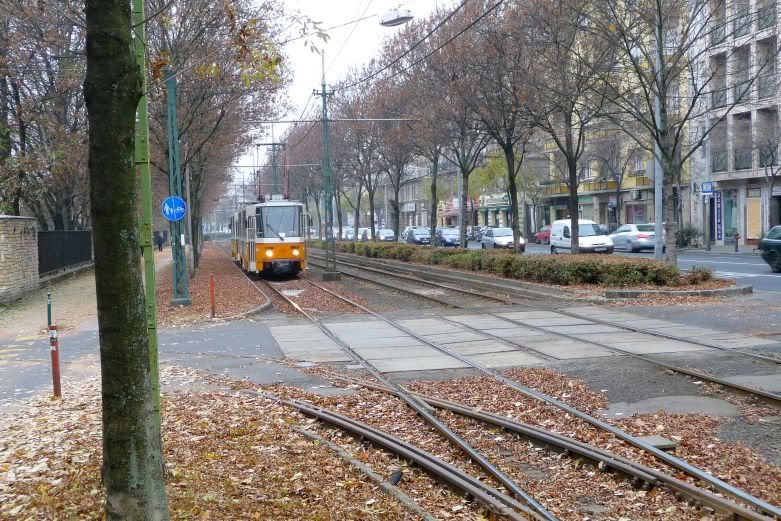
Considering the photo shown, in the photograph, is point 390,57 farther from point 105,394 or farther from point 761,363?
point 105,394

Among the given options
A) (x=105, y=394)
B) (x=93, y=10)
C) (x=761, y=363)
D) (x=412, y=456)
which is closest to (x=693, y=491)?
(x=412, y=456)

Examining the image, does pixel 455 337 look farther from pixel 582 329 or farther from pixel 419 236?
pixel 419 236

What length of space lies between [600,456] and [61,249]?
101 ft

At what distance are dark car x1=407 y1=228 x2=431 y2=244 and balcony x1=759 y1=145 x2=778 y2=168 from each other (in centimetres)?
2470

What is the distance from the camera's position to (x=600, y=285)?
21250mm

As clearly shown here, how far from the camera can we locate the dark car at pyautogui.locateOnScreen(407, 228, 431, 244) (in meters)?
60.3

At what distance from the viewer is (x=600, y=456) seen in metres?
6.80

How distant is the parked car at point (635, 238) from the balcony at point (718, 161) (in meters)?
9.17

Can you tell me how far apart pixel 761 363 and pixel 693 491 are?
6.03 meters

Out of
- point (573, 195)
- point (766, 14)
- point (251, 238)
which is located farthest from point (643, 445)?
point (251, 238)

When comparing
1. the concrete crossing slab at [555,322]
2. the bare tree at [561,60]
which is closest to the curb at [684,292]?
the concrete crossing slab at [555,322]

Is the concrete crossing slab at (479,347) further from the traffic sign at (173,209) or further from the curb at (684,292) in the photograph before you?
the traffic sign at (173,209)

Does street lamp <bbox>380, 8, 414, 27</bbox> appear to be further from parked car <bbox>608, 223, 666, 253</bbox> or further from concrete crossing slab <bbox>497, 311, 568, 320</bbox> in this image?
parked car <bbox>608, 223, 666, 253</bbox>

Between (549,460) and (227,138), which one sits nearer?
(549,460)
